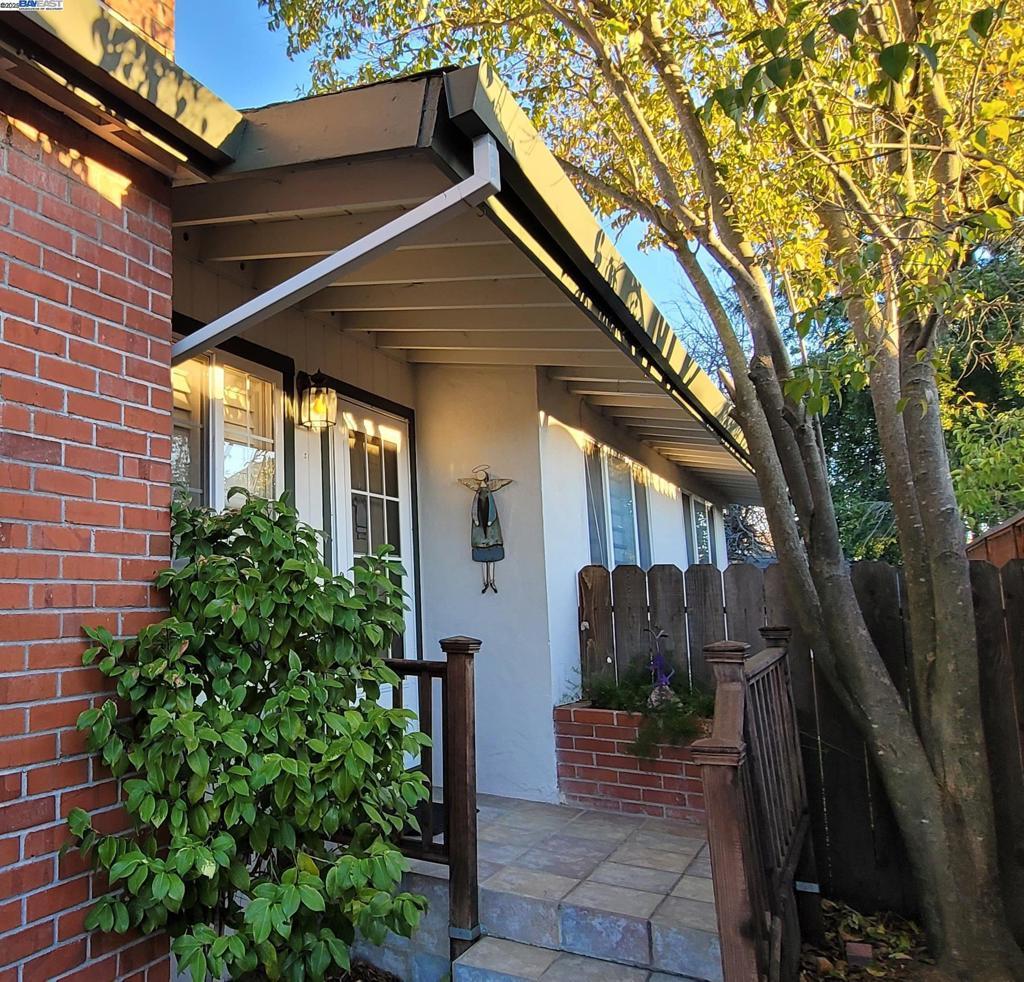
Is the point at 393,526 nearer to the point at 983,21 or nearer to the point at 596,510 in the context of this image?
the point at 596,510

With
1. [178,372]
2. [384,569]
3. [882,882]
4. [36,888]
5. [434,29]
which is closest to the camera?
[36,888]

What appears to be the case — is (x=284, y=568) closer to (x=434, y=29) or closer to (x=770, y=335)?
(x=770, y=335)

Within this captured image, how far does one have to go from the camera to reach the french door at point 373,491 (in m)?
4.46

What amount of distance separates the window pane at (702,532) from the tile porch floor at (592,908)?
7255 millimetres

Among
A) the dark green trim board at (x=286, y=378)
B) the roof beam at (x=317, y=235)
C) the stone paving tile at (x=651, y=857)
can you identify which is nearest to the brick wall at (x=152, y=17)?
the roof beam at (x=317, y=235)

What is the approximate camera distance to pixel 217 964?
1.94 m

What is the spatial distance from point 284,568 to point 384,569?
456 mm

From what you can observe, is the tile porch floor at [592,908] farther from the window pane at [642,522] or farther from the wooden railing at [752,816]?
the window pane at [642,522]

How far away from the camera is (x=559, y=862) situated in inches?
144

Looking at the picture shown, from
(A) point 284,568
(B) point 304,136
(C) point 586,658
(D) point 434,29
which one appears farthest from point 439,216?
(D) point 434,29

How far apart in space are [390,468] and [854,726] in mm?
3170

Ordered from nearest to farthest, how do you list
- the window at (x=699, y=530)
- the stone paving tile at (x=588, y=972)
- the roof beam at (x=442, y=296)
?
1. the stone paving tile at (x=588, y=972)
2. the roof beam at (x=442, y=296)
3. the window at (x=699, y=530)

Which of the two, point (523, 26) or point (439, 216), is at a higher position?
point (523, 26)

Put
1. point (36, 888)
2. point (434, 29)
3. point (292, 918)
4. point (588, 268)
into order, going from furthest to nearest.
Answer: point (434, 29) → point (588, 268) → point (292, 918) → point (36, 888)
